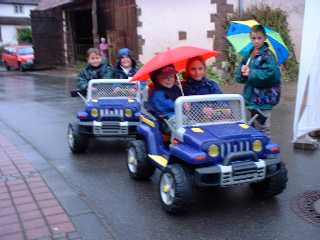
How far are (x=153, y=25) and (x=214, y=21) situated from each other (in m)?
2.41

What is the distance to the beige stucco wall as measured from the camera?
14.6 m

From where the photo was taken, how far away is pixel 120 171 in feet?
18.5

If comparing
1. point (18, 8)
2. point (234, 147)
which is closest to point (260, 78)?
point (234, 147)

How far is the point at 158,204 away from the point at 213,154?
2.97ft

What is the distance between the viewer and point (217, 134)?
4113 millimetres

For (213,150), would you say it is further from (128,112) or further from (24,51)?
(24,51)

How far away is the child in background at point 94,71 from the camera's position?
704cm

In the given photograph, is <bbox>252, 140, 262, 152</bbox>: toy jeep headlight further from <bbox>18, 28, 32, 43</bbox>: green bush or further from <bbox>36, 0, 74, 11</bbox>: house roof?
<bbox>18, 28, 32, 43</bbox>: green bush

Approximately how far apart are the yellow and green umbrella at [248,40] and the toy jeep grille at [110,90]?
1.65m

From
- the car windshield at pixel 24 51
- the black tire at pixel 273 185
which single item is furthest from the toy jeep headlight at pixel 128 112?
the car windshield at pixel 24 51

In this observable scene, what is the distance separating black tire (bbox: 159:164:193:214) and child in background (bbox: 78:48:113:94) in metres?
3.25

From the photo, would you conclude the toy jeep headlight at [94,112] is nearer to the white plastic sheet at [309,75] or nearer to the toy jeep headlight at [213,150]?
the toy jeep headlight at [213,150]

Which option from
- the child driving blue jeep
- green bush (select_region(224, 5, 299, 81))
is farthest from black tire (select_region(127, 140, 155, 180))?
green bush (select_region(224, 5, 299, 81))

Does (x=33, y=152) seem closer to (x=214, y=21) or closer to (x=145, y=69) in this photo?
(x=145, y=69)
